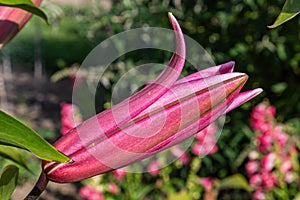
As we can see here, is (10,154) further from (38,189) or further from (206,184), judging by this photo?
(206,184)

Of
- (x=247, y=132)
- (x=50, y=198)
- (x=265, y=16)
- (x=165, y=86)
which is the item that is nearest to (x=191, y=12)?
(x=265, y=16)

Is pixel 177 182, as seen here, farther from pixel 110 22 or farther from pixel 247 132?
pixel 110 22

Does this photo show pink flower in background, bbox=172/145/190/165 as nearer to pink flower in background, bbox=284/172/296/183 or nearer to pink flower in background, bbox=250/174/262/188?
pink flower in background, bbox=250/174/262/188

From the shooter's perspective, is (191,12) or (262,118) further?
(191,12)

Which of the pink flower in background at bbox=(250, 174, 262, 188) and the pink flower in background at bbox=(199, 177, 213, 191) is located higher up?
the pink flower in background at bbox=(250, 174, 262, 188)

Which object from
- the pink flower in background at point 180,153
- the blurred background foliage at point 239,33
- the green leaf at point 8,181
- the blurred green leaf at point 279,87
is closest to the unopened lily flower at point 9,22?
the green leaf at point 8,181

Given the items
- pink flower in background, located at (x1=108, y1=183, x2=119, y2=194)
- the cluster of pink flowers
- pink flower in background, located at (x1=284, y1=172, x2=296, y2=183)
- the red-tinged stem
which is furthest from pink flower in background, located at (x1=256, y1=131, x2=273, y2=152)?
the red-tinged stem

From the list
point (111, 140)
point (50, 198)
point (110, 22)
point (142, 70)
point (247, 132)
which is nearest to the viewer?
point (111, 140)
